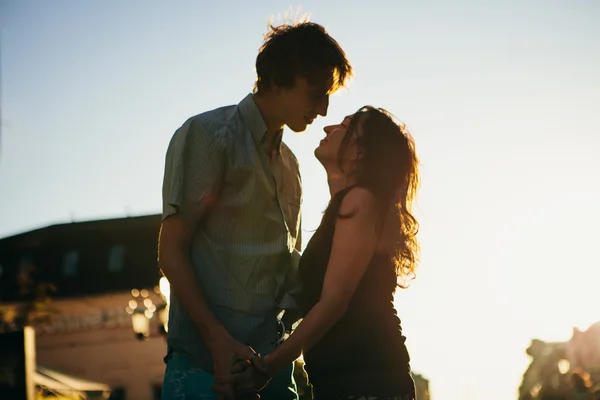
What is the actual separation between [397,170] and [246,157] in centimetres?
73

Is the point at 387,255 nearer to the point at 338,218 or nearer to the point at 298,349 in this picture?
the point at 338,218

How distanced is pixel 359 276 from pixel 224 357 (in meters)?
0.67

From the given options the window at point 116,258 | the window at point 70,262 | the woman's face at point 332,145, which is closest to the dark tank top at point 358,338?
the woman's face at point 332,145

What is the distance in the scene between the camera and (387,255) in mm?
3324

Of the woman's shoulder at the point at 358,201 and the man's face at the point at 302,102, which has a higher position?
the man's face at the point at 302,102

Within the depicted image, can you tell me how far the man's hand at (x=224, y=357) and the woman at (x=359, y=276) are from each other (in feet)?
0.22

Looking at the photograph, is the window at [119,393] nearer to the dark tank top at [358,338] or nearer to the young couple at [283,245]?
the young couple at [283,245]

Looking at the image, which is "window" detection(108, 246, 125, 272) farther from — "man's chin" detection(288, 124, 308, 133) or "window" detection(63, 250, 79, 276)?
"man's chin" detection(288, 124, 308, 133)

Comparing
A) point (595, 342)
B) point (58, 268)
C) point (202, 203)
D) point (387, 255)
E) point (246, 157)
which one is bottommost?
point (595, 342)

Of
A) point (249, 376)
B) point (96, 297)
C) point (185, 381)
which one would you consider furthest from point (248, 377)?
point (96, 297)

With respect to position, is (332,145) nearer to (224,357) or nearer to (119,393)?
(224,357)

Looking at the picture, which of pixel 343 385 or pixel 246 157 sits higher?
pixel 246 157

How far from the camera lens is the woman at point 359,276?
10.0ft

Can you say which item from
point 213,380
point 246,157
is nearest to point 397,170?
point 246,157
